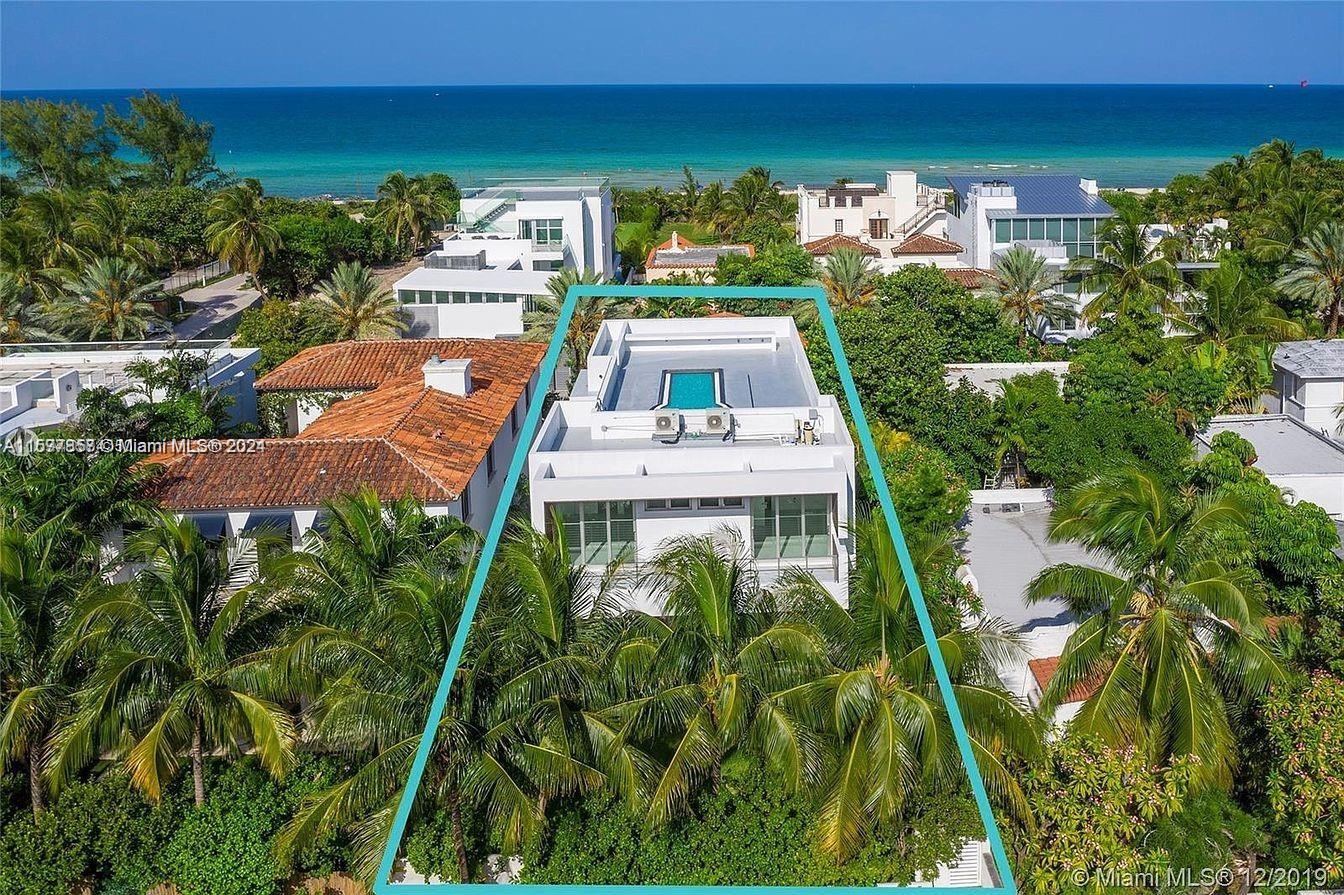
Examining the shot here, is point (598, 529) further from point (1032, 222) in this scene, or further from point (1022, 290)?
point (1032, 222)

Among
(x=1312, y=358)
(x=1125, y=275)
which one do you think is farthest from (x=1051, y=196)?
(x=1312, y=358)

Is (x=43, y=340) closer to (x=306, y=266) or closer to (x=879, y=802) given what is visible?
(x=306, y=266)

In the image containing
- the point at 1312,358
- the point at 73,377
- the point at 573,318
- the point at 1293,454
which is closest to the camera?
the point at 73,377

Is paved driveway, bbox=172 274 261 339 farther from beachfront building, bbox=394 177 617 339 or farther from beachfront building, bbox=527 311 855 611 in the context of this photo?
beachfront building, bbox=527 311 855 611

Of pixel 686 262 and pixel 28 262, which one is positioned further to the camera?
pixel 686 262

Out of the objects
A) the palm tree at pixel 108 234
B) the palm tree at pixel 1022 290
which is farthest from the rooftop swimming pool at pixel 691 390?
the palm tree at pixel 108 234

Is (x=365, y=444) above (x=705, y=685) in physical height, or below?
above
